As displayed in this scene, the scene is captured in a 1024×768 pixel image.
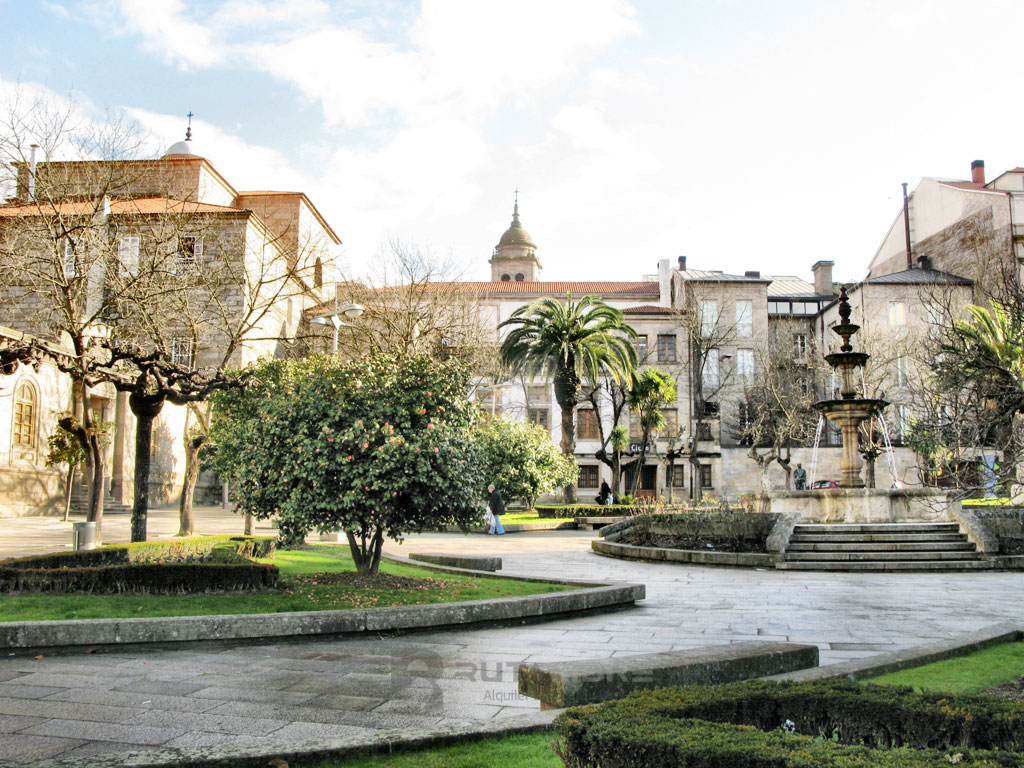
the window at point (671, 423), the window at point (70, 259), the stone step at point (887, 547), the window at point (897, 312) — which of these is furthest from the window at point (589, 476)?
the stone step at point (887, 547)

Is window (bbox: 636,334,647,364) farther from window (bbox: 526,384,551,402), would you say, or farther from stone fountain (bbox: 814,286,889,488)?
stone fountain (bbox: 814,286,889,488)

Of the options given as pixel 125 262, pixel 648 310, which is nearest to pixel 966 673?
pixel 125 262

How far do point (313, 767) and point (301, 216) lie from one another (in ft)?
140

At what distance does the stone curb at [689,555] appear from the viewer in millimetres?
15477

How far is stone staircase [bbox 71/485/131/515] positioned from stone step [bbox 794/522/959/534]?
24.1 meters

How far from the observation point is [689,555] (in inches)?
641

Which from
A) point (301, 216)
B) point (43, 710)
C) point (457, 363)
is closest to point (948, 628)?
point (457, 363)

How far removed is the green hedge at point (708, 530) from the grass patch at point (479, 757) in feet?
43.1

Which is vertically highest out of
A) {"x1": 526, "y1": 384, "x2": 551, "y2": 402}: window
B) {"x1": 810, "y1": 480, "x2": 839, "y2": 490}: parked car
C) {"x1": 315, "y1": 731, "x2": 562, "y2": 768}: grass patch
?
{"x1": 526, "y1": 384, "x2": 551, "y2": 402}: window

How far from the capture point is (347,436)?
9.04m

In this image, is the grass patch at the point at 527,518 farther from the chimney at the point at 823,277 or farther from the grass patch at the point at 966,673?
the chimney at the point at 823,277

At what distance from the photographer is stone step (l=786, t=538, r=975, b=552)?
15.6 metres

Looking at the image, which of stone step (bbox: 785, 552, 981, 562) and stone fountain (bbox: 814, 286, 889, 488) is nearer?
stone step (bbox: 785, 552, 981, 562)

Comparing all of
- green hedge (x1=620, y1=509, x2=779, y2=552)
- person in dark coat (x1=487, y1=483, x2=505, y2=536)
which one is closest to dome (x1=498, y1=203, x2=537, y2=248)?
person in dark coat (x1=487, y1=483, x2=505, y2=536)
